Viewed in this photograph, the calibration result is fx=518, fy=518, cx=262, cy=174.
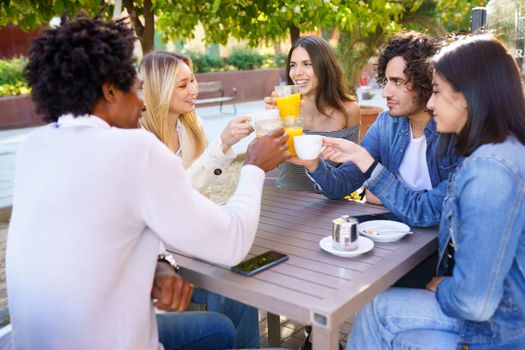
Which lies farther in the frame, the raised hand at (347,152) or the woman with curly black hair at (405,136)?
the woman with curly black hair at (405,136)

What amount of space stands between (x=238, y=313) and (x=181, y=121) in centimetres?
120

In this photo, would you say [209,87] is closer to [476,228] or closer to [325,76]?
[325,76]

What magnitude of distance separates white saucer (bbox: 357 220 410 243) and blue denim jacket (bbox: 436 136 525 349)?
319 millimetres

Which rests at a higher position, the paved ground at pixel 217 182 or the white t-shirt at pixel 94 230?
the white t-shirt at pixel 94 230

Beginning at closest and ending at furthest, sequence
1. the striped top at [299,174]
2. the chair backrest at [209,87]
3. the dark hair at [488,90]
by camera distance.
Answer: the dark hair at [488,90] < the striped top at [299,174] < the chair backrest at [209,87]

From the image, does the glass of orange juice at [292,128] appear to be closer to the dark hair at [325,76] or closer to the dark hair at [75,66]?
the dark hair at [75,66]

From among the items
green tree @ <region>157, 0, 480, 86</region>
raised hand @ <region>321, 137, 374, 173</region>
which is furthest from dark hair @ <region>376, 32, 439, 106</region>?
green tree @ <region>157, 0, 480, 86</region>

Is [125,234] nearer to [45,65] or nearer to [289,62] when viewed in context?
[45,65]

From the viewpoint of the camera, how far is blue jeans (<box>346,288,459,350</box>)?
65.0 inches

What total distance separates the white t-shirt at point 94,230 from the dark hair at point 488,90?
0.82 meters

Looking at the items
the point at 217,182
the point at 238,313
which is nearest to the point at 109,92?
the point at 238,313

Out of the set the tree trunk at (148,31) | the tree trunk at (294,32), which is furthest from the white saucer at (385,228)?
the tree trunk at (294,32)

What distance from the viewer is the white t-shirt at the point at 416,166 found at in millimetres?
2422

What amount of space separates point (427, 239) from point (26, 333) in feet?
4.47
